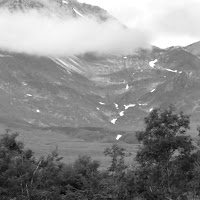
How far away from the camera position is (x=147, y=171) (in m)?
61.1

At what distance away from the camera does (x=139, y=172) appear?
6212 cm

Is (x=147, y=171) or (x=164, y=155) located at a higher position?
(x=164, y=155)

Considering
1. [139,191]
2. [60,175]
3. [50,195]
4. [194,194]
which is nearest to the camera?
[194,194]

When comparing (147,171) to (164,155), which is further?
(147,171)

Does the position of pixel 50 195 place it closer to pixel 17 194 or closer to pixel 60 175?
pixel 17 194

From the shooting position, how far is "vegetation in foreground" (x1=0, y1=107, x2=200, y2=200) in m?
59.9

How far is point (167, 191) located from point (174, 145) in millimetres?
5371

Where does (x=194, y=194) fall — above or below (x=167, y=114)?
below

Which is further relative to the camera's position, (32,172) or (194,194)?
(32,172)

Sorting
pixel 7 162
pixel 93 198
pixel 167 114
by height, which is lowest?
pixel 93 198

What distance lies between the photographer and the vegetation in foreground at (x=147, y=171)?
59938 mm

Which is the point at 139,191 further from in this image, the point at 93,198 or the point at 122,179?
the point at 93,198

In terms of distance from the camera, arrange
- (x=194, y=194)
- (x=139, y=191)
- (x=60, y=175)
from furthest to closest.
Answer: (x=60, y=175) < (x=139, y=191) < (x=194, y=194)

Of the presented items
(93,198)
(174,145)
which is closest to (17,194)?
(93,198)
